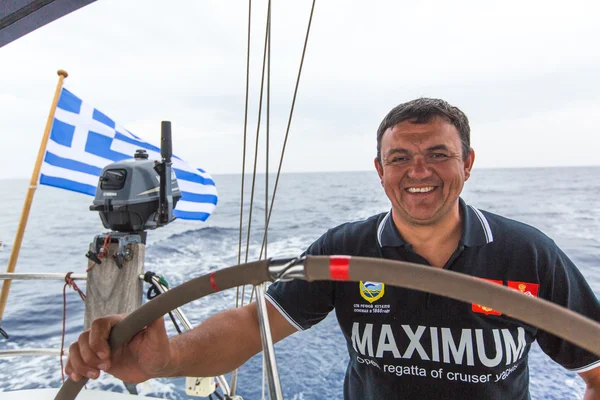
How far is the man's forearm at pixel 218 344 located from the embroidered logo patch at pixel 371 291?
0.73 feet

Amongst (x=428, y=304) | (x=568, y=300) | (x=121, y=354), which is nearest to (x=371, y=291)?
(x=428, y=304)

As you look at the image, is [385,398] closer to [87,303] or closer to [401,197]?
[401,197]

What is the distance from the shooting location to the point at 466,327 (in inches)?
33.0

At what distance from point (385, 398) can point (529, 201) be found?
1118 cm

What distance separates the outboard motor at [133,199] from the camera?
53.8 inches

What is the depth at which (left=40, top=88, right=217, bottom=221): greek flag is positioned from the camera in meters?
2.03

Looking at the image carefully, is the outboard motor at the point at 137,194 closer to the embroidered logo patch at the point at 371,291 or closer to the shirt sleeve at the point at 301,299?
the shirt sleeve at the point at 301,299

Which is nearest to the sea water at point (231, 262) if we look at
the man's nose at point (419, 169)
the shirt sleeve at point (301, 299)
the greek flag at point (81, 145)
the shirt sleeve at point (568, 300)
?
the shirt sleeve at point (301, 299)

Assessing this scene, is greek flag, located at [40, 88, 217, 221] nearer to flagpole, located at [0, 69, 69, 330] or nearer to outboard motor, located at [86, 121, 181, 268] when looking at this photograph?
flagpole, located at [0, 69, 69, 330]

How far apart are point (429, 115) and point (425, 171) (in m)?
0.12

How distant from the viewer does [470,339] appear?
2.72 feet

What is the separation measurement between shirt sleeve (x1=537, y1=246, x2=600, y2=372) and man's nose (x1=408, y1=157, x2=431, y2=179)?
0.28m

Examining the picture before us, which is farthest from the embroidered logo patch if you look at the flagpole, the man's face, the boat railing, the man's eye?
the flagpole

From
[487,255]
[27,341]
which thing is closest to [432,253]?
[487,255]
